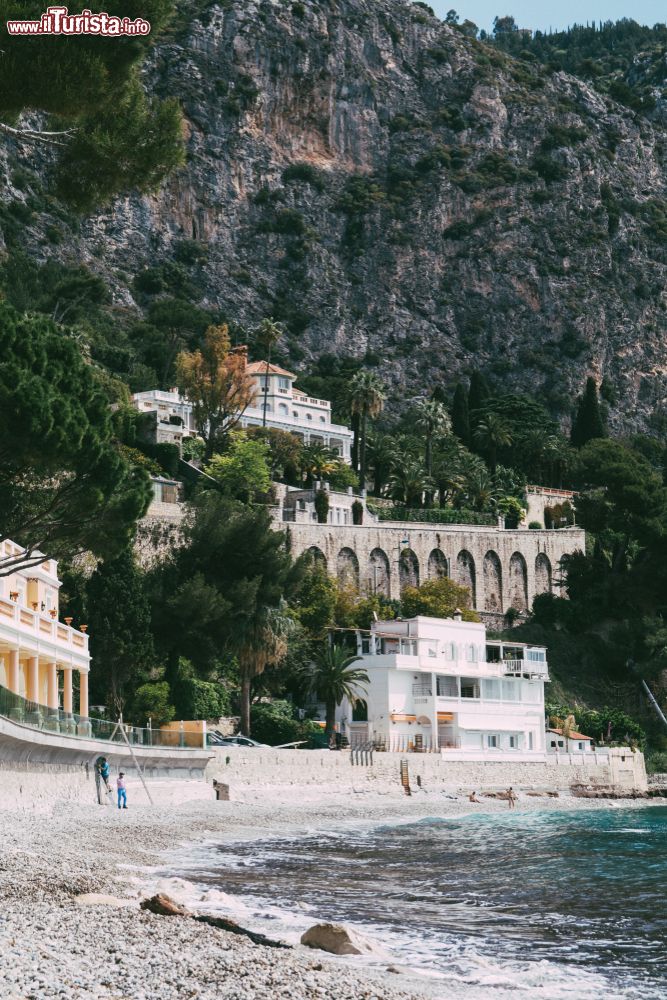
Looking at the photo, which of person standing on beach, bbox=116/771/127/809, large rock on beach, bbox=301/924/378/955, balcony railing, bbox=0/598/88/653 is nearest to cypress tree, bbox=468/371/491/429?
balcony railing, bbox=0/598/88/653

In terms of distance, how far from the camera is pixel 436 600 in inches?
3147

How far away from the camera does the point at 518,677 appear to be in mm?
70625

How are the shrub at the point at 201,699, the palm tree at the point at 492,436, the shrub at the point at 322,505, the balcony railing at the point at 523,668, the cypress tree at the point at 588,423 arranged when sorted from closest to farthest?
the shrub at the point at 201,699
the balcony railing at the point at 523,668
the shrub at the point at 322,505
the palm tree at the point at 492,436
the cypress tree at the point at 588,423

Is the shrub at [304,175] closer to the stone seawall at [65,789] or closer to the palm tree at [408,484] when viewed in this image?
the palm tree at [408,484]

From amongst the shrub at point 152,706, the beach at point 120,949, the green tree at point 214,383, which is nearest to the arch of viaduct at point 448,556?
the green tree at point 214,383

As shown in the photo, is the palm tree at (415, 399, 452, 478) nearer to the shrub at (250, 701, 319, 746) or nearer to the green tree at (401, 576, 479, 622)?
the green tree at (401, 576, 479, 622)

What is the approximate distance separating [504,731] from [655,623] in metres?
18.2

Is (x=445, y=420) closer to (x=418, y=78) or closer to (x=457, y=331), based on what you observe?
(x=457, y=331)

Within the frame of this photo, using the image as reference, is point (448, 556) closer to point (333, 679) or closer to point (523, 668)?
point (523, 668)

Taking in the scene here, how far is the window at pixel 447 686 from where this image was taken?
216 ft

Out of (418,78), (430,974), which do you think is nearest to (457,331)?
(418,78)

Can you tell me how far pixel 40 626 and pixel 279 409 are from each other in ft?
232

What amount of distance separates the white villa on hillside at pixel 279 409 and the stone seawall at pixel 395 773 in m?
35.9

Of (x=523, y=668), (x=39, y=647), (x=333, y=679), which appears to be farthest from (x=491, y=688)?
(x=39, y=647)
